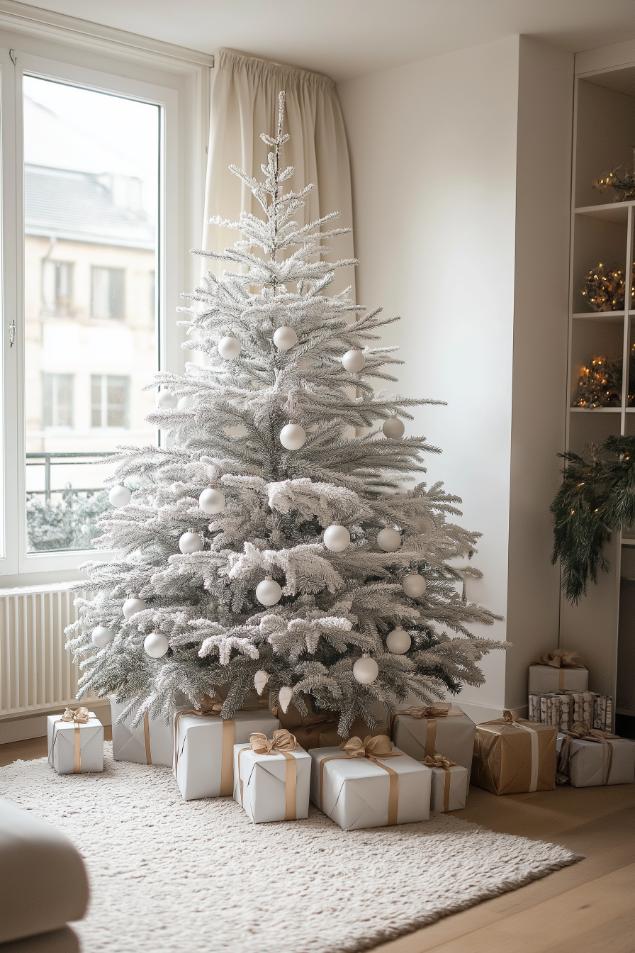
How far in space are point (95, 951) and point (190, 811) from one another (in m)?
0.91

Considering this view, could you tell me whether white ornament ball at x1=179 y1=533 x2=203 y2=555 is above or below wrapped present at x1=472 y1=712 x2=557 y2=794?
A: above

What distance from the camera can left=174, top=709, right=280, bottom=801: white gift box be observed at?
3.29m

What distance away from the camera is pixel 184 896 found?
2.63 meters

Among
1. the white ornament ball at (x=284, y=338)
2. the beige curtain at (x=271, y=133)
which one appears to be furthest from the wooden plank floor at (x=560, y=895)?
the beige curtain at (x=271, y=133)

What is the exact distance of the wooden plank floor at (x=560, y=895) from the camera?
245 cm

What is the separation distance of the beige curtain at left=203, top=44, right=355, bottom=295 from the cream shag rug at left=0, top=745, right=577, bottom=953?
2.30 m

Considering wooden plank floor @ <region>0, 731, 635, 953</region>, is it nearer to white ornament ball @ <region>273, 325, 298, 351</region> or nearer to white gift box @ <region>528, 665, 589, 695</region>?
white gift box @ <region>528, 665, 589, 695</region>

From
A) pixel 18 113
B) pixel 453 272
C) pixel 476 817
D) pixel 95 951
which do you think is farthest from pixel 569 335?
pixel 95 951

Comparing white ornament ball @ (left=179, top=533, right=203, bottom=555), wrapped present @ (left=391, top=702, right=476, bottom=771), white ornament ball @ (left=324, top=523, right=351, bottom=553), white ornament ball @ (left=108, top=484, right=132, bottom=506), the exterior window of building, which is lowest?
wrapped present @ (left=391, top=702, right=476, bottom=771)

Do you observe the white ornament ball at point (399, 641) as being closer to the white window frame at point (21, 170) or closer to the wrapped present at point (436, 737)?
the wrapped present at point (436, 737)

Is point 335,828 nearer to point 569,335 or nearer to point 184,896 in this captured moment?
point 184,896

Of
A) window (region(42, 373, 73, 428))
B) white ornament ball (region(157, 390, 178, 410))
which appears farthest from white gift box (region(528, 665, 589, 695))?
window (region(42, 373, 73, 428))

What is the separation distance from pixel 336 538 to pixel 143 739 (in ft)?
3.73

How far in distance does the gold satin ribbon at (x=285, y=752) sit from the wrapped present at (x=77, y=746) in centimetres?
61
